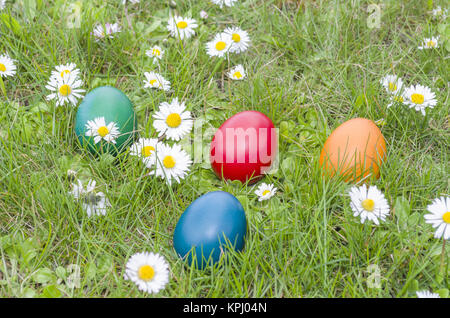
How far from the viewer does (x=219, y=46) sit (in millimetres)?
2441

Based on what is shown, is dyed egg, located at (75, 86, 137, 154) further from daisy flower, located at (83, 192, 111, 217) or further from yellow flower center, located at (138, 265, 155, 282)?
yellow flower center, located at (138, 265, 155, 282)

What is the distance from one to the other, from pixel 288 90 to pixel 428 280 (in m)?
1.06

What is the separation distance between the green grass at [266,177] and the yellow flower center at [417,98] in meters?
0.05

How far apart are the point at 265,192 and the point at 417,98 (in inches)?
31.4

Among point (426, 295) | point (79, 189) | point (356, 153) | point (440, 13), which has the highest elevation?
point (440, 13)

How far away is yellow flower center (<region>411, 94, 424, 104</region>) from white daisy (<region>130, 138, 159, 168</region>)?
1.10 meters

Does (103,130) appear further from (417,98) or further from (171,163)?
(417,98)

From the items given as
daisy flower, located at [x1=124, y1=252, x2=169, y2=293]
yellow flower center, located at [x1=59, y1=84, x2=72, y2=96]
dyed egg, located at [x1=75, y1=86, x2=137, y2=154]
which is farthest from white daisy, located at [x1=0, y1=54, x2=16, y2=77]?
daisy flower, located at [x1=124, y1=252, x2=169, y2=293]

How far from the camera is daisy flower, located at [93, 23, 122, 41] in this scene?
2453 millimetres

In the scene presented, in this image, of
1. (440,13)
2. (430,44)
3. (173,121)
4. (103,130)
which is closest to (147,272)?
(103,130)

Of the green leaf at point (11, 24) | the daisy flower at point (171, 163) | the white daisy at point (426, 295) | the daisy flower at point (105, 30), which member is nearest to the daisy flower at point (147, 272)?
the daisy flower at point (171, 163)

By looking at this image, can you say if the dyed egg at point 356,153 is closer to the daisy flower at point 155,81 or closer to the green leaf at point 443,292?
the green leaf at point 443,292

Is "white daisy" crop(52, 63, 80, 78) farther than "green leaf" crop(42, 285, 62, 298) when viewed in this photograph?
Yes

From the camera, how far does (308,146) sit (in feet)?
6.92
